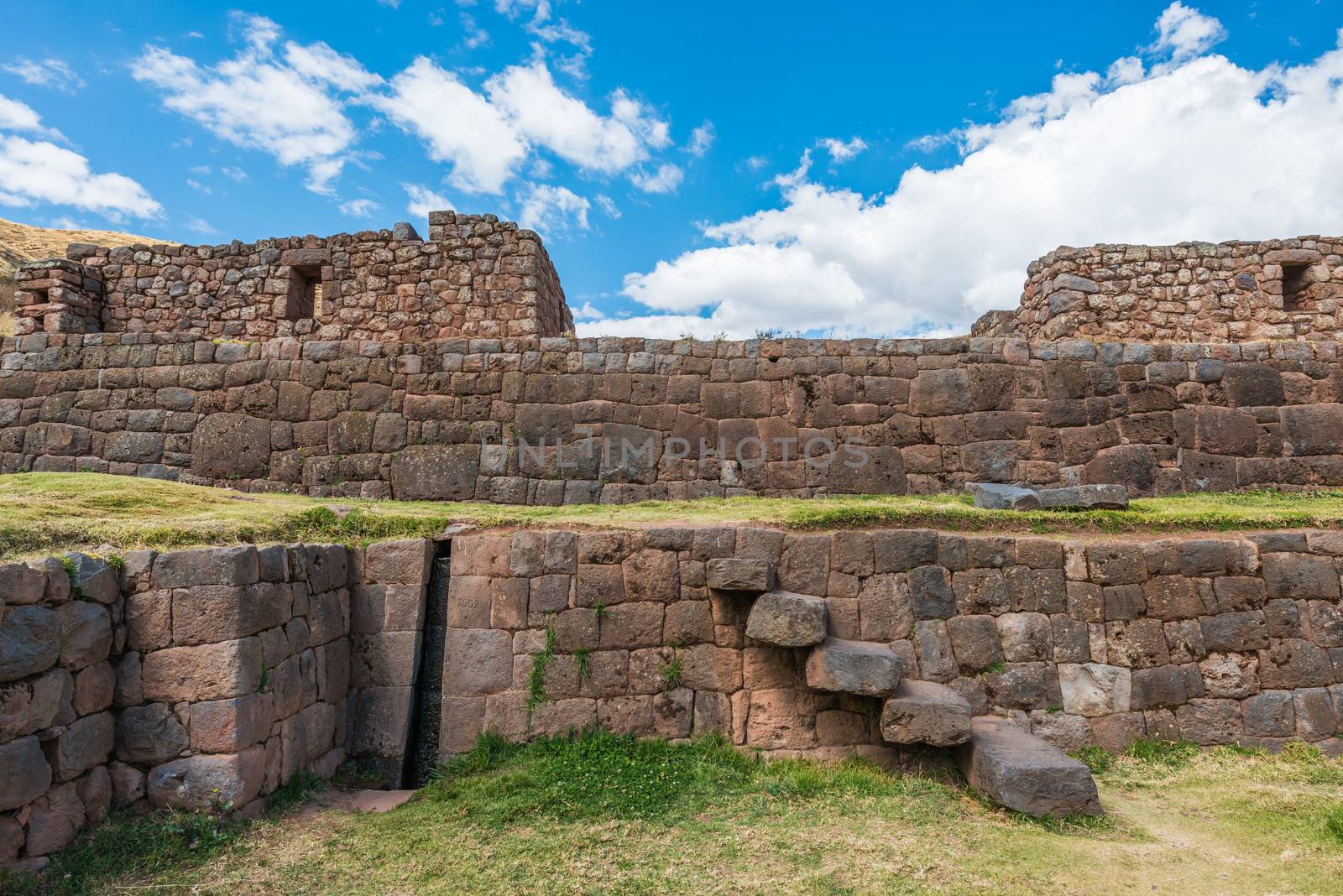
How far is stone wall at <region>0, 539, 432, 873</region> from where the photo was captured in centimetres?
430

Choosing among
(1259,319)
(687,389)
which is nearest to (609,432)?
(687,389)

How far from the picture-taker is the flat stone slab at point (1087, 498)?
27.4ft

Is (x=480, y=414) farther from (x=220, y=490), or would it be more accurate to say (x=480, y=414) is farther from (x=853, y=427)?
(x=853, y=427)

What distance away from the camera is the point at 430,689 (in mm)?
6949

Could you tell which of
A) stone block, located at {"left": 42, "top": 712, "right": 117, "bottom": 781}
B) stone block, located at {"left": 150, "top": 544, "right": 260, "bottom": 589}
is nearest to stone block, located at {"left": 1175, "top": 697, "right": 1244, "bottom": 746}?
stone block, located at {"left": 150, "top": 544, "right": 260, "bottom": 589}

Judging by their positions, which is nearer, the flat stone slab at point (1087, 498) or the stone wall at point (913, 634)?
the stone wall at point (913, 634)

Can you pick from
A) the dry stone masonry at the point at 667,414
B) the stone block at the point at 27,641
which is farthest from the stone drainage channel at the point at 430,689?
the dry stone masonry at the point at 667,414

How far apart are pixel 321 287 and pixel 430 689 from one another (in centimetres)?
846

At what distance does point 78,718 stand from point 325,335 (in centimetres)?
881

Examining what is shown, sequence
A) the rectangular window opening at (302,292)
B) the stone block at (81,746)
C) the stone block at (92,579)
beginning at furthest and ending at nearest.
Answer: the rectangular window opening at (302,292)
the stone block at (92,579)
the stone block at (81,746)

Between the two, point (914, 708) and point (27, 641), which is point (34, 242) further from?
point (914, 708)

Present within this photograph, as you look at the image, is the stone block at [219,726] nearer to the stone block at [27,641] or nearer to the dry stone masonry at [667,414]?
the stone block at [27,641]

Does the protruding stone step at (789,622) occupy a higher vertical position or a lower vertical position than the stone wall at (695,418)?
lower

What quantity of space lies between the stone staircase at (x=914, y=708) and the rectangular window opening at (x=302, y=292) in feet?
31.7
